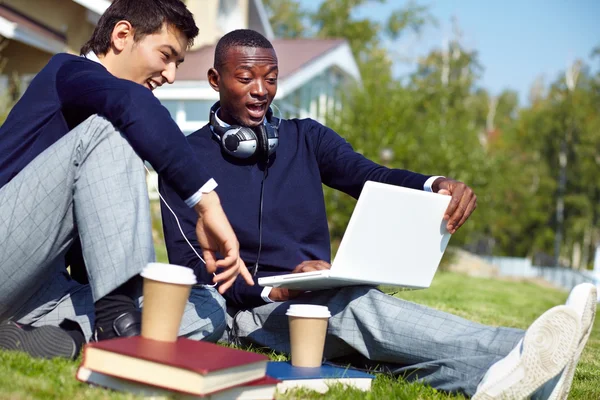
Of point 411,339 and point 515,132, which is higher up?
point 515,132

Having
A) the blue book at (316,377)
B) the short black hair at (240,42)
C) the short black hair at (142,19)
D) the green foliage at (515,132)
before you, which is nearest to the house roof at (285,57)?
the green foliage at (515,132)

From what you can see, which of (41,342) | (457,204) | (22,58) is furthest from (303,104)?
(41,342)

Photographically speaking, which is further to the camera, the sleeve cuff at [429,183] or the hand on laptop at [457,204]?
the sleeve cuff at [429,183]

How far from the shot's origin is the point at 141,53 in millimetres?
2912

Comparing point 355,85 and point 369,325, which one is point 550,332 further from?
point 355,85

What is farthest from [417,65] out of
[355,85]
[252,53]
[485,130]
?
[252,53]

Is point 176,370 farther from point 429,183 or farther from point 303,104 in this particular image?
point 303,104

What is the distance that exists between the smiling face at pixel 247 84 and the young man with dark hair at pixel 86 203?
3.36ft

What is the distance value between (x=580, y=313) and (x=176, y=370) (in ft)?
4.05

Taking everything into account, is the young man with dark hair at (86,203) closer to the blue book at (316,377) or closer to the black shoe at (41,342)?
the black shoe at (41,342)

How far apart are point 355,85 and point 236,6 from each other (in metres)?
4.14

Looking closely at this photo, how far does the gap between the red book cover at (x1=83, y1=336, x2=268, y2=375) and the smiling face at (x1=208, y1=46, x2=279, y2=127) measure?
65.4 inches

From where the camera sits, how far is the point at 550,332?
2201 mm

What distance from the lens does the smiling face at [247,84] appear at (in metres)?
3.61
